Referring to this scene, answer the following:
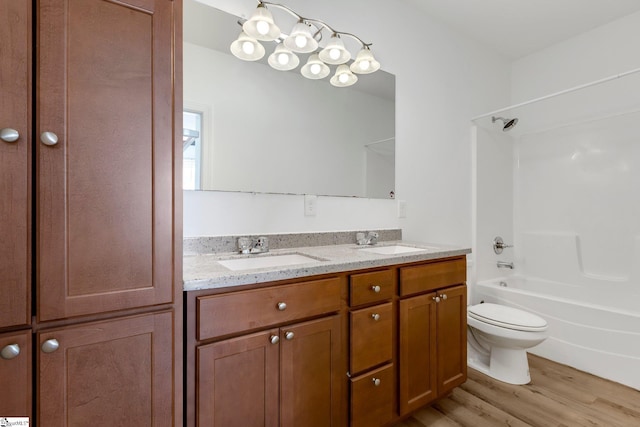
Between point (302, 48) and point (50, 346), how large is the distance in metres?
1.59

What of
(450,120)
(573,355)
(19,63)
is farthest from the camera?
(450,120)

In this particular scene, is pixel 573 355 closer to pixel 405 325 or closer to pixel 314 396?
pixel 405 325

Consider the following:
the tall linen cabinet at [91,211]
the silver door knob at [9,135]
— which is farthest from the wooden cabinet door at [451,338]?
the silver door knob at [9,135]

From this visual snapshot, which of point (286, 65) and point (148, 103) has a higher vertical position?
point (286, 65)

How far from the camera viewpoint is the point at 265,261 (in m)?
1.44

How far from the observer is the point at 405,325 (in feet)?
4.93

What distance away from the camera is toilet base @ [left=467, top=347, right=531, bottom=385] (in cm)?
203

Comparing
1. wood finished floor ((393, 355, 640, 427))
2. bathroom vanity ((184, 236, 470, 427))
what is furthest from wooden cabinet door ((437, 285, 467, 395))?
wood finished floor ((393, 355, 640, 427))

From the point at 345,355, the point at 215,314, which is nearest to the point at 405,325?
the point at 345,355

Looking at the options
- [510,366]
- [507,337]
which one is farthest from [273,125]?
[510,366]

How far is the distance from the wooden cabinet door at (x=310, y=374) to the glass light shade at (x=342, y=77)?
141 cm

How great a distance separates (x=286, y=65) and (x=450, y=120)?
151 cm

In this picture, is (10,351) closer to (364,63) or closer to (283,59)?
(283,59)

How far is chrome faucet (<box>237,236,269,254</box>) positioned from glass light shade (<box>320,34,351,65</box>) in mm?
1076
